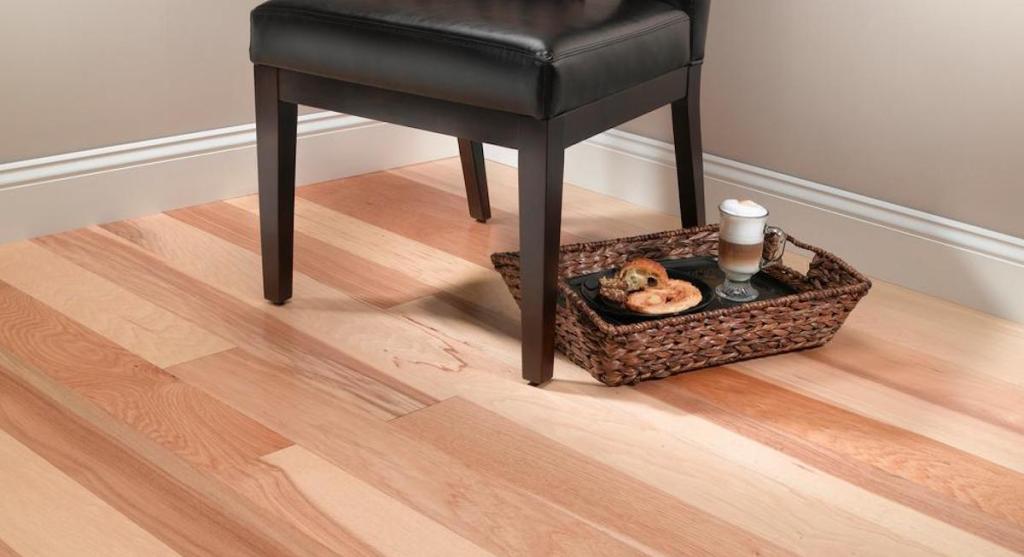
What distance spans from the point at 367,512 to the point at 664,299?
1.89 feet

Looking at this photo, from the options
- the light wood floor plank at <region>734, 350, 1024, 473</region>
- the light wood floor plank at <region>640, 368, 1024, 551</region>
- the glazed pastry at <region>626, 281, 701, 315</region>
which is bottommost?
the light wood floor plank at <region>734, 350, 1024, 473</region>

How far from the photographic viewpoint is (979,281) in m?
1.95

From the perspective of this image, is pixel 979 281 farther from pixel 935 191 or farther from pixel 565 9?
pixel 565 9

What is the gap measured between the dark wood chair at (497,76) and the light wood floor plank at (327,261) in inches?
6.9

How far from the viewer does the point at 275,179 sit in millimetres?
1776

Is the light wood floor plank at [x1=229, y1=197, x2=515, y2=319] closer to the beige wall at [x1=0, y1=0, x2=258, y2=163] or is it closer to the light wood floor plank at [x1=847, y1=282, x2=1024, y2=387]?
the beige wall at [x1=0, y1=0, x2=258, y2=163]

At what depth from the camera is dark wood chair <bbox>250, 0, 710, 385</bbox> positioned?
59.1 inches

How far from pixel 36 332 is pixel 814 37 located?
1.36m

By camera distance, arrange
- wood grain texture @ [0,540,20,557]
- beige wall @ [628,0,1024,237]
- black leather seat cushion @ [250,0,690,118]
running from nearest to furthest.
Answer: wood grain texture @ [0,540,20,557] → black leather seat cushion @ [250,0,690,118] → beige wall @ [628,0,1024,237]

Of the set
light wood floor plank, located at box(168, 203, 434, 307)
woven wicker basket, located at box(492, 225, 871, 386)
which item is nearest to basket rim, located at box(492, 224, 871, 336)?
woven wicker basket, located at box(492, 225, 871, 386)

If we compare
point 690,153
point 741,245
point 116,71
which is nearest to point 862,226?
point 690,153

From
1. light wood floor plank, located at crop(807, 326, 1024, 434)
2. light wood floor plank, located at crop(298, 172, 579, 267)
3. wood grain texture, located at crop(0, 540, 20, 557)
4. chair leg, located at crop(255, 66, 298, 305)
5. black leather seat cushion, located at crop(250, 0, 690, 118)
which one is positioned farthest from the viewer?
light wood floor plank, located at crop(298, 172, 579, 267)

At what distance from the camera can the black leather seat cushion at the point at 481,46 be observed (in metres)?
1.49

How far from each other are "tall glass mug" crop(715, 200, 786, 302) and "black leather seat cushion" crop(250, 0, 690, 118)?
0.23m
